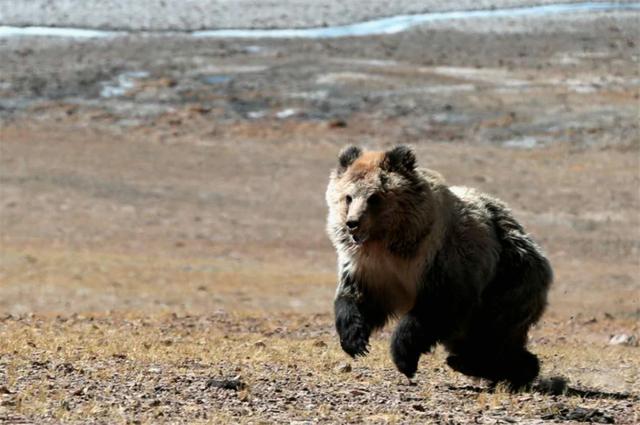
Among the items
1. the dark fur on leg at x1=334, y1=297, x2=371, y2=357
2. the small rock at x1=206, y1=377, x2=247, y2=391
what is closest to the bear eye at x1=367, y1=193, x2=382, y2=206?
the dark fur on leg at x1=334, y1=297, x2=371, y2=357

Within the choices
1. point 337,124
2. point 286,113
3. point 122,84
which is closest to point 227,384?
point 337,124

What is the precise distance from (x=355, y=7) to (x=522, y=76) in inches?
299

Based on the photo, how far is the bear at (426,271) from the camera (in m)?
9.69

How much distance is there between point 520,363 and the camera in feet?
34.0

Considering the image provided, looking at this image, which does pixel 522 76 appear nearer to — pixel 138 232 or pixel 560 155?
pixel 560 155

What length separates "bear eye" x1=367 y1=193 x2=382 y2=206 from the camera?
9.70 m

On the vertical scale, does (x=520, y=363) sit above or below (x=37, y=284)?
above

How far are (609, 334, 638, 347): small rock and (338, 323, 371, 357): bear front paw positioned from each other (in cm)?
685

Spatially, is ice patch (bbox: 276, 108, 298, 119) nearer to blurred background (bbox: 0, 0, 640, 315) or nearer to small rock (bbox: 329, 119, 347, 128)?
blurred background (bbox: 0, 0, 640, 315)

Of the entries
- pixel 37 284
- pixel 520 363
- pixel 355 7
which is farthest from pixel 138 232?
pixel 355 7

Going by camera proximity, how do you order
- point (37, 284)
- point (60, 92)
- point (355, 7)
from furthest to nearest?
point (355, 7)
point (60, 92)
point (37, 284)

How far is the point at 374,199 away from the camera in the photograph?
9734mm

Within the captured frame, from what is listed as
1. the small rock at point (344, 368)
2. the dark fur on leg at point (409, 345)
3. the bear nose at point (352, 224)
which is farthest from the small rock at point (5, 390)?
the small rock at point (344, 368)

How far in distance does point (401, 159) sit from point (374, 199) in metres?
0.44
